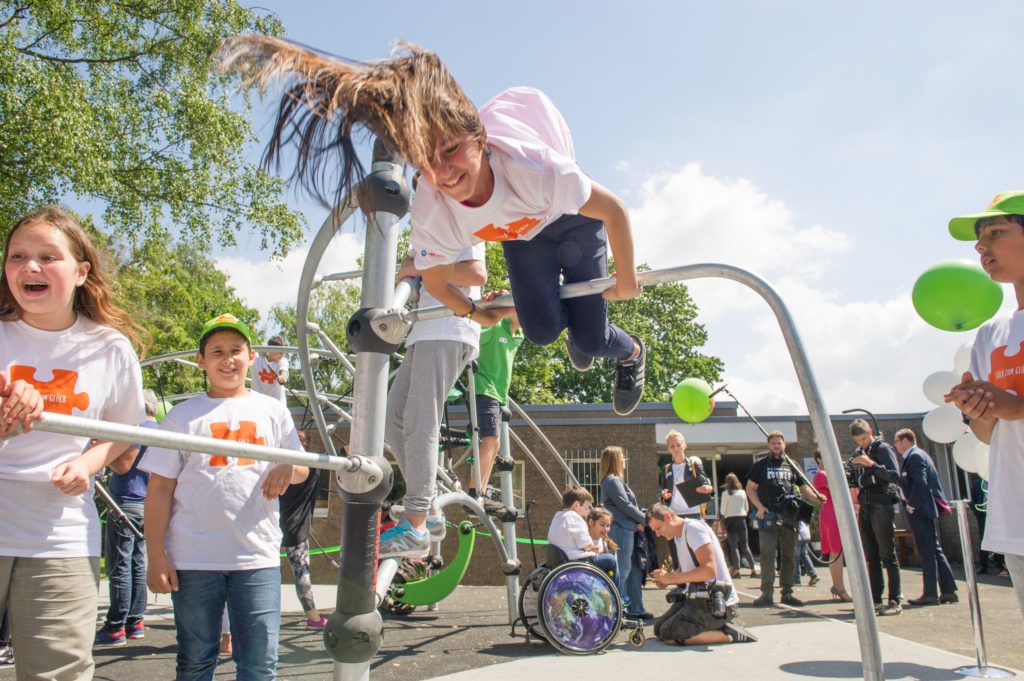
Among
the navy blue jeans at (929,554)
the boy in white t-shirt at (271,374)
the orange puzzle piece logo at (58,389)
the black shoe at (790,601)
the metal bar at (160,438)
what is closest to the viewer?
the metal bar at (160,438)

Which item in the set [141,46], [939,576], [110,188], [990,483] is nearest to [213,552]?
[990,483]

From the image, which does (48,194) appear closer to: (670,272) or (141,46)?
(141,46)

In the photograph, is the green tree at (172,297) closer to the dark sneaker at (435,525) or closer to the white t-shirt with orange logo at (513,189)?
the white t-shirt with orange logo at (513,189)

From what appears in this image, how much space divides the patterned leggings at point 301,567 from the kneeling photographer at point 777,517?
12.9ft

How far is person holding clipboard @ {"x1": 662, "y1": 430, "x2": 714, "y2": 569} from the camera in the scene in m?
7.28

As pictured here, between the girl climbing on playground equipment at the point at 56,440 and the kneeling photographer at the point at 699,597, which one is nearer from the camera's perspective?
the girl climbing on playground equipment at the point at 56,440

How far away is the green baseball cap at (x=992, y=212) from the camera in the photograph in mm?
2281

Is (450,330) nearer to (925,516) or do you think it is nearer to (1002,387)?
(1002,387)

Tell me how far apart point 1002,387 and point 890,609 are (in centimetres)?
449

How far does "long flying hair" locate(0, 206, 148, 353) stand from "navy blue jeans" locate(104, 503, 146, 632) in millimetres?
2949

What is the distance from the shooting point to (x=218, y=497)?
7.95 feet

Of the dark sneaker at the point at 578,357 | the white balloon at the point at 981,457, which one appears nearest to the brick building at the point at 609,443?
the white balloon at the point at 981,457

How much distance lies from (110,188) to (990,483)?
899 centimetres

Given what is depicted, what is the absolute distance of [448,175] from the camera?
6.21ft
